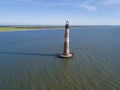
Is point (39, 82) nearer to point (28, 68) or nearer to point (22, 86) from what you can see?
point (22, 86)

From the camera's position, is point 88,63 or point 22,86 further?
point 88,63

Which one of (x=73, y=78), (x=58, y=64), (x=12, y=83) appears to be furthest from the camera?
(x=58, y=64)

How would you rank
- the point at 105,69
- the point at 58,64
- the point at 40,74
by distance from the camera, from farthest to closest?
the point at 58,64
the point at 105,69
the point at 40,74

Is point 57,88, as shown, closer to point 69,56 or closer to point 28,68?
point 28,68

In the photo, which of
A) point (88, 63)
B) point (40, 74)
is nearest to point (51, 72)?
point (40, 74)

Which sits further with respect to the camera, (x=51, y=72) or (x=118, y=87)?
(x=51, y=72)

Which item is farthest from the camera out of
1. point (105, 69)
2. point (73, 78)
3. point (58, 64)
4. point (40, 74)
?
point (58, 64)

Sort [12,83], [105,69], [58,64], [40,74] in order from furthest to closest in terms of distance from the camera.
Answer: [58,64] < [105,69] < [40,74] < [12,83]

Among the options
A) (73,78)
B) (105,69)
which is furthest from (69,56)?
(73,78)

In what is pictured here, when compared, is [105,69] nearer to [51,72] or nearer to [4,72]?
[51,72]
